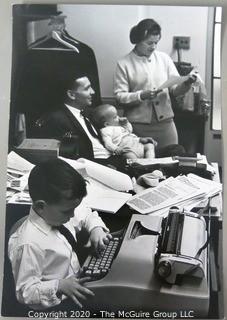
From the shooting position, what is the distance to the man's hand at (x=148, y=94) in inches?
60.0

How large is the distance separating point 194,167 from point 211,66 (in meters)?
0.30

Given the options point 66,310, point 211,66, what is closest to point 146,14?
point 211,66

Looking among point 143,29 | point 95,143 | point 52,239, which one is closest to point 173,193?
point 95,143

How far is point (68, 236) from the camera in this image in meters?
1.49

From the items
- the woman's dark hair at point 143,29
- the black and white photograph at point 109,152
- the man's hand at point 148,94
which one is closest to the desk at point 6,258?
A: the black and white photograph at point 109,152

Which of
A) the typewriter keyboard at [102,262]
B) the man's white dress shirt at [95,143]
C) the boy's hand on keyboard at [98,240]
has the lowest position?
the typewriter keyboard at [102,262]

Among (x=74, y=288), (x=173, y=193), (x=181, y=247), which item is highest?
(x=173, y=193)

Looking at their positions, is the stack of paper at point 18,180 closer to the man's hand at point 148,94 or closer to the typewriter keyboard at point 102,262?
the typewriter keyboard at point 102,262

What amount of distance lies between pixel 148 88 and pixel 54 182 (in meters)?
0.39

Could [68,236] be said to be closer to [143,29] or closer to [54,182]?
[54,182]

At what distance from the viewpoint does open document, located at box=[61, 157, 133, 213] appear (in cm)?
150

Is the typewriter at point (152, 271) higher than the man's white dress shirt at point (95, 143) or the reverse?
the reverse

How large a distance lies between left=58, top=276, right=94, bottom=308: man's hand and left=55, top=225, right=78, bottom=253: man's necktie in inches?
3.4

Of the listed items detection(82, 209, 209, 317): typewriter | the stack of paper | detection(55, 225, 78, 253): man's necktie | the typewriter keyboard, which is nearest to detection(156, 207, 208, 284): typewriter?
detection(82, 209, 209, 317): typewriter
